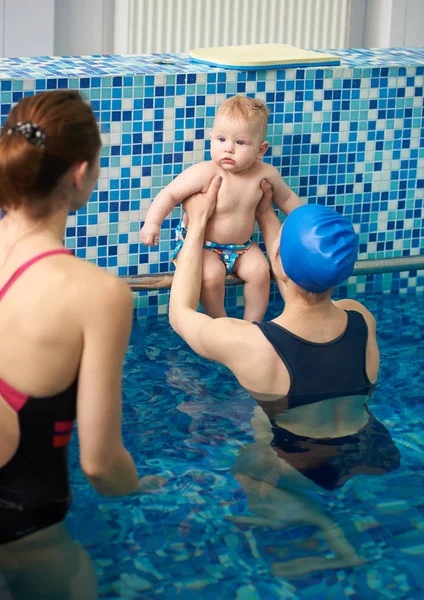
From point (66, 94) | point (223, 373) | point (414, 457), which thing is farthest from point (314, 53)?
point (66, 94)

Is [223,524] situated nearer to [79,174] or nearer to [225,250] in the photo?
[79,174]

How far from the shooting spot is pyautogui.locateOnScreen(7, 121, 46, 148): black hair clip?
1.81 meters

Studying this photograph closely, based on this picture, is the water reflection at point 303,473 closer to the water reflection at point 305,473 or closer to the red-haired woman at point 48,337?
the water reflection at point 305,473

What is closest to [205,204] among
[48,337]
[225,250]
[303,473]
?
[225,250]

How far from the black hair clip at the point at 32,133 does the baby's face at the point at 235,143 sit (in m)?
1.78

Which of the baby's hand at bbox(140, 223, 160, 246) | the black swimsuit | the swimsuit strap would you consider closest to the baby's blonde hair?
the baby's hand at bbox(140, 223, 160, 246)

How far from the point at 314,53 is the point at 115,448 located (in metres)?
3.04

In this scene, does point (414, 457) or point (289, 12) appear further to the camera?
point (289, 12)

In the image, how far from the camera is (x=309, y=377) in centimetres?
270

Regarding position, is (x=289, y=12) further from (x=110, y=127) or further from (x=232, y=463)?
(x=232, y=463)

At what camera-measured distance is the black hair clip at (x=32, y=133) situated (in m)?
1.81

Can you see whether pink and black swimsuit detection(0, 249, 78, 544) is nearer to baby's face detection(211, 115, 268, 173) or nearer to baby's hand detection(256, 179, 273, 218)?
baby's face detection(211, 115, 268, 173)

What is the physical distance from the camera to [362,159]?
15.5ft

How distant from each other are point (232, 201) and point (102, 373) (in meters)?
1.99
